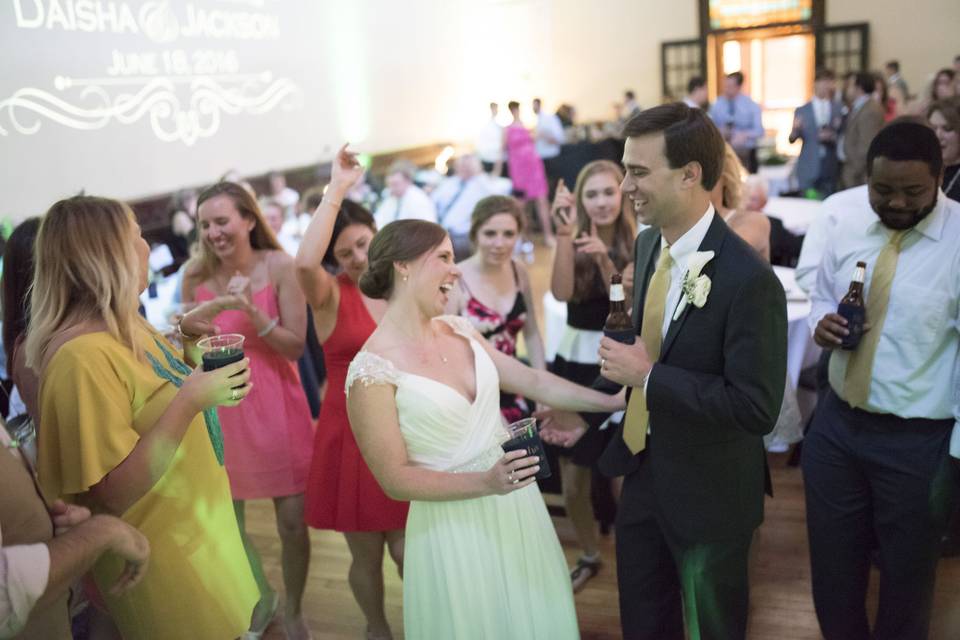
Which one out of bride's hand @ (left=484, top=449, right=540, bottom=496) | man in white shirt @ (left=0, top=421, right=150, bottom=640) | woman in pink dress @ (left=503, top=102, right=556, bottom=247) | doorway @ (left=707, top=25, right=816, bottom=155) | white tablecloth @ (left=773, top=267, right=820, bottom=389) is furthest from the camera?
doorway @ (left=707, top=25, right=816, bottom=155)

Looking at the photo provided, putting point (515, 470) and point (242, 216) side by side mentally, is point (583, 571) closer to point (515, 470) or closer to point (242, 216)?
point (515, 470)

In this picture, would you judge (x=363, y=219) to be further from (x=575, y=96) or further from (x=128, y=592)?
(x=575, y=96)

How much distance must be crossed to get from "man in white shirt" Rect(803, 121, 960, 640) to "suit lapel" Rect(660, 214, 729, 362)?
1.95 feet

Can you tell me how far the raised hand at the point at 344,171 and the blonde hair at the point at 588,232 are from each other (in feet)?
3.27

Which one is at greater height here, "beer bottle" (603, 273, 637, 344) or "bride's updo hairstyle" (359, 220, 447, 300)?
"bride's updo hairstyle" (359, 220, 447, 300)

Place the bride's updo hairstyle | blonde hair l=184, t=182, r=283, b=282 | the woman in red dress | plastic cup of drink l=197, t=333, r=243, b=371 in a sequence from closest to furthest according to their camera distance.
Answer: plastic cup of drink l=197, t=333, r=243, b=371, the bride's updo hairstyle, the woman in red dress, blonde hair l=184, t=182, r=283, b=282

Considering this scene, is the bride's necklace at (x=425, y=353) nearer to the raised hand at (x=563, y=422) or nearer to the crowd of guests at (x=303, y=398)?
the crowd of guests at (x=303, y=398)

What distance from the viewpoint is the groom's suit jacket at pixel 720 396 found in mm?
1749

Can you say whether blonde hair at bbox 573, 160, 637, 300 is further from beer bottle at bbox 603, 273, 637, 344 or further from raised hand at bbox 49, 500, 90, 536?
raised hand at bbox 49, 500, 90, 536

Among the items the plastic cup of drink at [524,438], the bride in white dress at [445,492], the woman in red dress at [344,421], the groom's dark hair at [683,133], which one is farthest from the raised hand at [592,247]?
the plastic cup of drink at [524,438]

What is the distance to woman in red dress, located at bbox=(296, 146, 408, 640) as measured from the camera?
2.58 m

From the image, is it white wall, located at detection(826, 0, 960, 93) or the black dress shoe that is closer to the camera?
the black dress shoe

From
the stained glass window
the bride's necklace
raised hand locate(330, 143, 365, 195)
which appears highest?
the stained glass window

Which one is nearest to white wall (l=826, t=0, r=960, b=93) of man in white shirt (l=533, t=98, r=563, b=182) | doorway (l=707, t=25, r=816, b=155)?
doorway (l=707, t=25, r=816, b=155)
